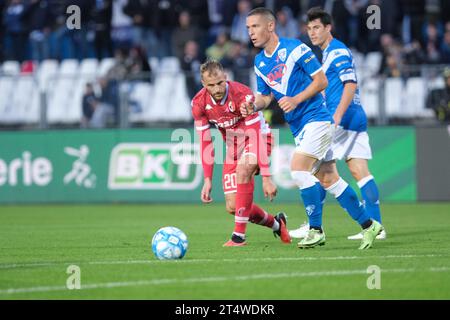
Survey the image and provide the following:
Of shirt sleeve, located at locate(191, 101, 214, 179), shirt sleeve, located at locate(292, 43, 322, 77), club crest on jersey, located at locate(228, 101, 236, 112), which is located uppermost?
shirt sleeve, located at locate(292, 43, 322, 77)

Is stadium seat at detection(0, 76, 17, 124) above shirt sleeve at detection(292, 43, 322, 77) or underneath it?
underneath

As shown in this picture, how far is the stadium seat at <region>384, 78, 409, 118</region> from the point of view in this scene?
1895 centimetres

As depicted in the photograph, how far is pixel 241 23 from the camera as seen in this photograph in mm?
22281

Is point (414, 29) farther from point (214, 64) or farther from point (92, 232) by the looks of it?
point (214, 64)

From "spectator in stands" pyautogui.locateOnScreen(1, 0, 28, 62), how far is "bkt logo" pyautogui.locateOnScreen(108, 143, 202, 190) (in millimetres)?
5132

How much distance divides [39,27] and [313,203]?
15282mm

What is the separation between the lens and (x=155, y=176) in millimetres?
20172

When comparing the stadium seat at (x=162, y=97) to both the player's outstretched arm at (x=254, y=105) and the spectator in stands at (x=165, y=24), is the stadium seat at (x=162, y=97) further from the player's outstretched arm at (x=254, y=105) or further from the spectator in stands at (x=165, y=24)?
the player's outstretched arm at (x=254, y=105)

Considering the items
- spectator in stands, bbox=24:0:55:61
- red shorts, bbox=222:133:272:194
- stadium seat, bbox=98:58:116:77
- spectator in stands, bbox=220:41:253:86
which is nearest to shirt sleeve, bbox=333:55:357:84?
red shorts, bbox=222:133:272:194

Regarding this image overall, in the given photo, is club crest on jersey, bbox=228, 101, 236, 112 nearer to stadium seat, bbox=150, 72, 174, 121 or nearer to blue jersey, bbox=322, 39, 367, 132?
blue jersey, bbox=322, 39, 367, 132

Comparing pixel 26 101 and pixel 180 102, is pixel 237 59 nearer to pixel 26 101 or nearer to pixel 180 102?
pixel 180 102

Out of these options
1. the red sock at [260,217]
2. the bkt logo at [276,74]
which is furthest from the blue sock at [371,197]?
the bkt logo at [276,74]

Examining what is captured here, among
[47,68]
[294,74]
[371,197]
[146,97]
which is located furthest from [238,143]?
[47,68]

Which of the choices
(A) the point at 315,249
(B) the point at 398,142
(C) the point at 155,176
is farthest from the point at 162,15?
(A) the point at 315,249
